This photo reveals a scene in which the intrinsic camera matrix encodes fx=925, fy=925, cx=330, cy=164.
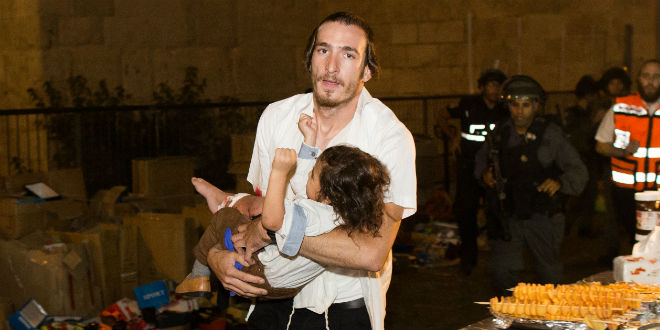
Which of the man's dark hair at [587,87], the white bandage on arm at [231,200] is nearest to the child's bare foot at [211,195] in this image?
the white bandage on arm at [231,200]

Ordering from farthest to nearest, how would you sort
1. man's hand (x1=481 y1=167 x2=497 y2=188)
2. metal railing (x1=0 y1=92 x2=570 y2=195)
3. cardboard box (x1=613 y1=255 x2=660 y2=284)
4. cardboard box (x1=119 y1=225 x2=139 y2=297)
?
metal railing (x1=0 y1=92 x2=570 y2=195)
cardboard box (x1=119 y1=225 x2=139 y2=297)
man's hand (x1=481 y1=167 x2=497 y2=188)
cardboard box (x1=613 y1=255 x2=660 y2=284)

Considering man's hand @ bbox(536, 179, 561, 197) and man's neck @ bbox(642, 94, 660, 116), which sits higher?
man's neck @ bbox(642, 94, 660, 116)

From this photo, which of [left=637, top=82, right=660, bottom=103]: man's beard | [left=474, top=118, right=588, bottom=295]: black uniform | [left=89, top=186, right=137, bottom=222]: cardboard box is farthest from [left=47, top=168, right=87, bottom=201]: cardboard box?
[left=637, top=82, right=660, bottom=103]: man's beard

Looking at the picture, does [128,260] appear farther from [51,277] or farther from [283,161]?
[283,161]

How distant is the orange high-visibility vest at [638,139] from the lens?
633cm

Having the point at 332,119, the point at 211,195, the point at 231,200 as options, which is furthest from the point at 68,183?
the point at 332,119

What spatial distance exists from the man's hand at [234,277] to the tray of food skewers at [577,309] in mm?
838

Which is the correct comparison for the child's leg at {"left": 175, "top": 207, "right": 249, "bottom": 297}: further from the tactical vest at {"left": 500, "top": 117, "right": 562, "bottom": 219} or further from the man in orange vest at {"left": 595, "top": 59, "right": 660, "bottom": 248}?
the man in orange vest at {"left": 595, "top": 59, "right": 660, "bottom": 248}

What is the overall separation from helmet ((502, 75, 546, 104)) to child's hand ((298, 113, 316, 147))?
311 cm

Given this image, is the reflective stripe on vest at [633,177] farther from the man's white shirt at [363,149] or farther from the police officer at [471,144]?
the man's white shirt at [363,149]

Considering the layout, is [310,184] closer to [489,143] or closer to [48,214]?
[489,143]

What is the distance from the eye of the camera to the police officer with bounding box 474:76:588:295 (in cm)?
578

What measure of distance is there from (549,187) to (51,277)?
128 inches

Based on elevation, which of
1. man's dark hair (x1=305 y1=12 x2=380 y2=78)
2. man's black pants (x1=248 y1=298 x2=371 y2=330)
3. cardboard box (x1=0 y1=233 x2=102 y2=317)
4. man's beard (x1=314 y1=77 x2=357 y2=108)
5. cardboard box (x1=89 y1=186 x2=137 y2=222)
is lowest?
cardboard box (x1=0 y1=233 x2=102 y2=317)
